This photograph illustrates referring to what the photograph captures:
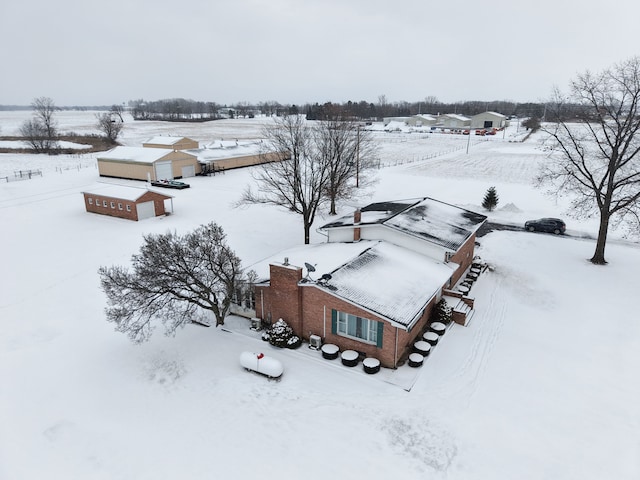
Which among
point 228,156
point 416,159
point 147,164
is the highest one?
point 228,156

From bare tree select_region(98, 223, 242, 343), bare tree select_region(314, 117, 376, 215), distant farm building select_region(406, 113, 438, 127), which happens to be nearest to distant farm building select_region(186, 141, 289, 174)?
bare tree select_region(314, 117, 376, 215)

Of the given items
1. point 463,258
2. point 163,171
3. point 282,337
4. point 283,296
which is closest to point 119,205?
point 163,171

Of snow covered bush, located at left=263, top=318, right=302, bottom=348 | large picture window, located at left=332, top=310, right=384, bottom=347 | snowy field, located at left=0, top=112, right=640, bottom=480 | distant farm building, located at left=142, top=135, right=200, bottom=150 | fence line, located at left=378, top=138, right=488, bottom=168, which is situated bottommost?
snowy field, located at left=0, top=112, right=640, bottom=480

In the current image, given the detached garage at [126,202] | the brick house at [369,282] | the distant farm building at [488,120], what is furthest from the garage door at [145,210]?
the distant farm building at [488,120]

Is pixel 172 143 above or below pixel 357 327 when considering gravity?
above

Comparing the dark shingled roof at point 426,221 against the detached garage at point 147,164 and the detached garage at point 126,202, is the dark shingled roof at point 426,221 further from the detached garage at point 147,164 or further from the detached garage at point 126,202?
the detached garage at point 147,164

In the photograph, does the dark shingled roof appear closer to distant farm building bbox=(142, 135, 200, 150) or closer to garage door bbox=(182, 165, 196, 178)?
garage door bbox=(182, 165, 196, 178)

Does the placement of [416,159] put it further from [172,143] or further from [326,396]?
[326,396]
